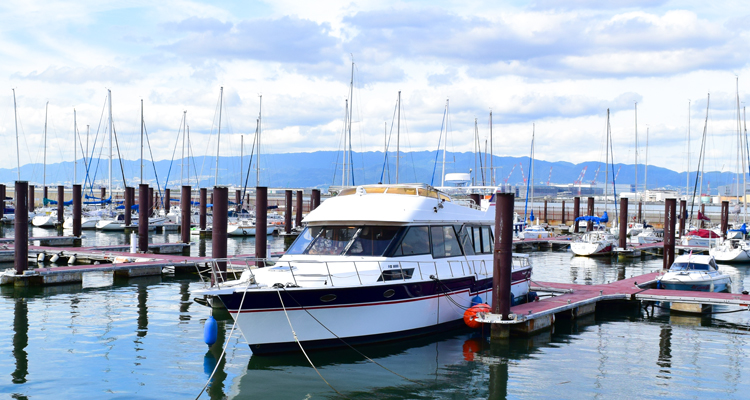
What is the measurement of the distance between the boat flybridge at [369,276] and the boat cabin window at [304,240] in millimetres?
31

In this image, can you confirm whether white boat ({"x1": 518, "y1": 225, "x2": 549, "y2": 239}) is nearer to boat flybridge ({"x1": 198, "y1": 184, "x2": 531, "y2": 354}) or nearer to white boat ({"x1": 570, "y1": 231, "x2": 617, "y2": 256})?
white boat ({"x1": 570, "y1": 231, "x2": 617, "y2": 256})

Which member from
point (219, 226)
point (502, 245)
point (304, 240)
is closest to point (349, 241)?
point (304, 240)

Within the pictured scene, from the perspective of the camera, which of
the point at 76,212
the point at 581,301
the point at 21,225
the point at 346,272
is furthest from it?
the point at 76,212

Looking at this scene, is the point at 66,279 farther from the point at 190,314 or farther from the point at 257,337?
the point at 257,337

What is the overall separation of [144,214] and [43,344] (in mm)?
18414

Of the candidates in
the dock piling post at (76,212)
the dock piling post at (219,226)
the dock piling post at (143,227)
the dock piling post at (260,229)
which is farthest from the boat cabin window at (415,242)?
the dock piling post at (76,212)

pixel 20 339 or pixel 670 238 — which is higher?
pixel 670 238

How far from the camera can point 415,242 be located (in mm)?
16969

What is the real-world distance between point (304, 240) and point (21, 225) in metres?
12.0

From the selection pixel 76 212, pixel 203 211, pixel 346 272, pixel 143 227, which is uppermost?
pixel 76 212

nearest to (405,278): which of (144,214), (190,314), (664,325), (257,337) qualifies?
(257,337)

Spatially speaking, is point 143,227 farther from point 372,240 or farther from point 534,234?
point 534,234

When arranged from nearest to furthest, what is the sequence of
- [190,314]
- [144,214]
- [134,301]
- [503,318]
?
[503,318], [190,314], [134,301], [144,214]

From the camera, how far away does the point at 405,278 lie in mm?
16062
